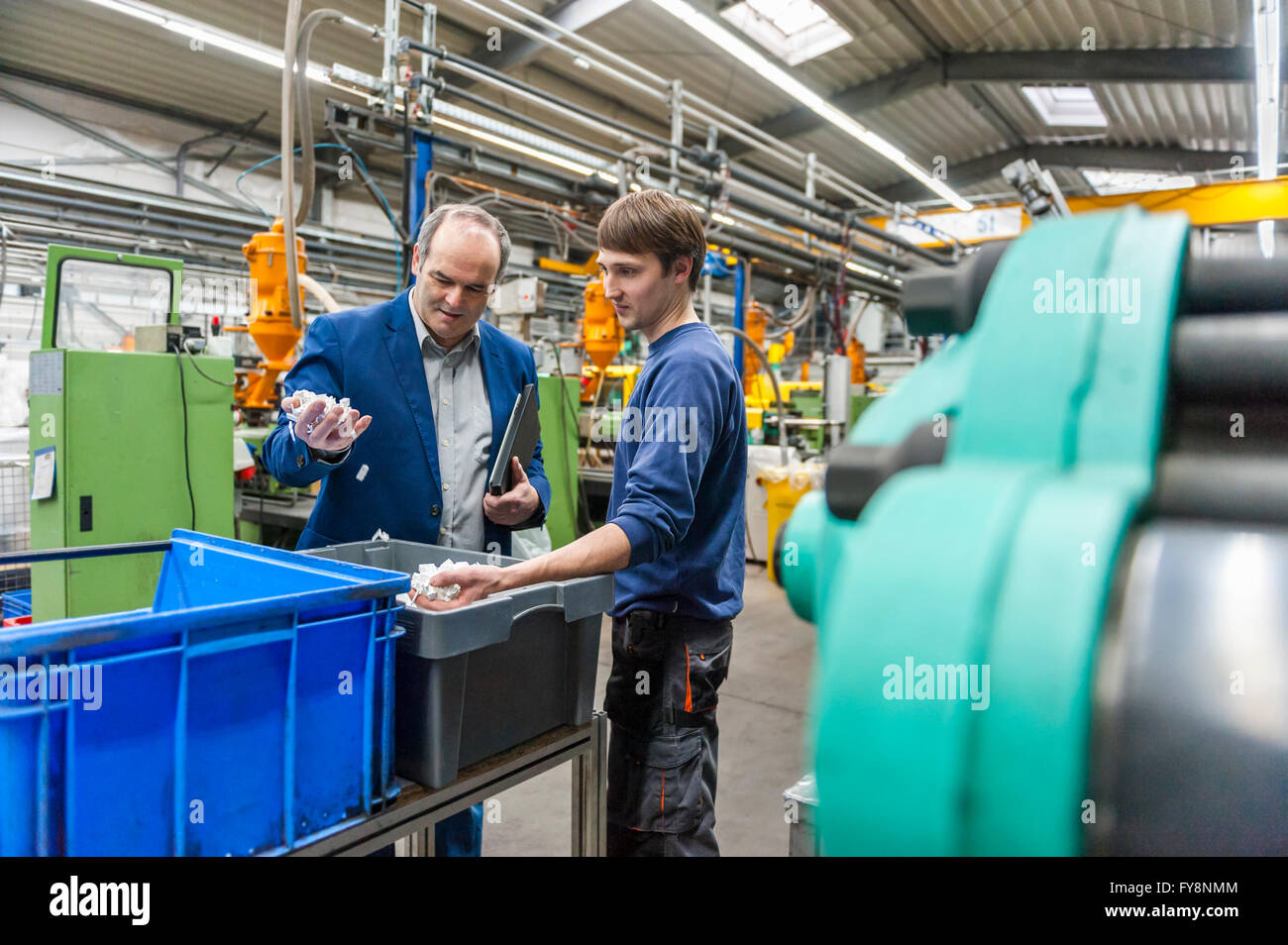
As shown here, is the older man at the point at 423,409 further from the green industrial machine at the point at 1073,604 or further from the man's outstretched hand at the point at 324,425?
the green industrial machine at the point at 1073,604

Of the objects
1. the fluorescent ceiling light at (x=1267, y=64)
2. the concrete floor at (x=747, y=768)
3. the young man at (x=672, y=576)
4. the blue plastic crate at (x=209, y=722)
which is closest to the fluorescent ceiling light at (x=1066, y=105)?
the fluorescent ceiling light at (x=1267, y=64)

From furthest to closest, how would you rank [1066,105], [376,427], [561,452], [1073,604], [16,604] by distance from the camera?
[1066,105] → [561,452] → [16,604] → [376,427] → [1073,604]

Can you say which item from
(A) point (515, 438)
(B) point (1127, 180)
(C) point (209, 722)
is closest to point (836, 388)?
(A) point (515, 438)

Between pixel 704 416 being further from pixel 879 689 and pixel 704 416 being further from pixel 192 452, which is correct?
pixel 192 452

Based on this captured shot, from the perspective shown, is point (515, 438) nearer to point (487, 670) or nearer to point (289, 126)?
point (487, 670)

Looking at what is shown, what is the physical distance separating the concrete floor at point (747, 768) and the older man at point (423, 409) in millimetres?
501

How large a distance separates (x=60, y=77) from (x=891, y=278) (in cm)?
693

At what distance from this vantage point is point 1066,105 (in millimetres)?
7582

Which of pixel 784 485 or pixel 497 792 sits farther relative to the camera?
pixel 784 485

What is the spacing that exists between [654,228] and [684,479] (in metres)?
0.39

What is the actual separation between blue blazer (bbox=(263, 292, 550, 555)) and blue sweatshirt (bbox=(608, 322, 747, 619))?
0.35 meters

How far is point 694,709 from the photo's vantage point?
1252mm

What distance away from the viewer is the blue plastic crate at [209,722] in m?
0.67

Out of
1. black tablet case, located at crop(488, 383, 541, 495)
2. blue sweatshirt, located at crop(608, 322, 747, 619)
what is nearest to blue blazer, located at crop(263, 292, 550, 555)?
black tablet case, located at crop(488, 383, 541, 495)
